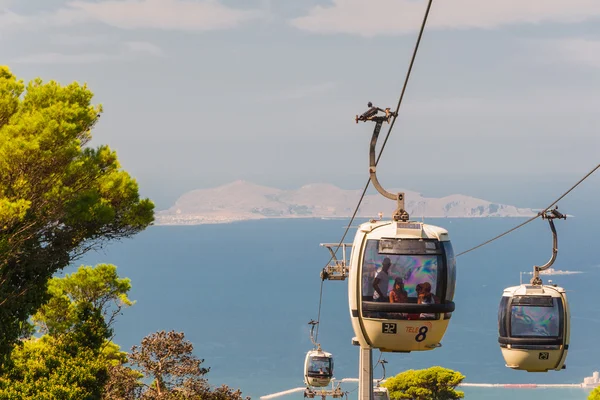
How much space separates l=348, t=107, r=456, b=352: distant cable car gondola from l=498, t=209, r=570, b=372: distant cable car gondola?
4707mm

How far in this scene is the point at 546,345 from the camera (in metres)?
15.3

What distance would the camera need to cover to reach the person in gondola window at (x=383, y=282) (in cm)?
1111

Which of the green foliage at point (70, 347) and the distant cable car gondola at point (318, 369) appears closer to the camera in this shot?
the green foliage at point (70, 347)

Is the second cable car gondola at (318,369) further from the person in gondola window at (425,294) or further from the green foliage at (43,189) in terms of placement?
the person in gondola window at (425,294)

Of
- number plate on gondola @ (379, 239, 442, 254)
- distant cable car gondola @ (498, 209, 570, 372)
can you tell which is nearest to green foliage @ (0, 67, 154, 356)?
number plate on gondola @ (379, 239, 442, 254)

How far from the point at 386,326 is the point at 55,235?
8.13 metres

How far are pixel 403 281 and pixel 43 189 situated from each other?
7537 millimetres

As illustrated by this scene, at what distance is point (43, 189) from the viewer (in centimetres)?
1531

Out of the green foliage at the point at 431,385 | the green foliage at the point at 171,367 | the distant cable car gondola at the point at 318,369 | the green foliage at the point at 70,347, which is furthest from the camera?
the green foliage at the point at 431,385

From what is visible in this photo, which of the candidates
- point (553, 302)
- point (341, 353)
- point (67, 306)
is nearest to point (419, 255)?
point (553, 302)

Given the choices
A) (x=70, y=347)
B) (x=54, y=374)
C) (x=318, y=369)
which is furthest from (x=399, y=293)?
(x=318, y=369)

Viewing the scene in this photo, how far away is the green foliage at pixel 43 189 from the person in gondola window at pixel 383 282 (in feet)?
20.8

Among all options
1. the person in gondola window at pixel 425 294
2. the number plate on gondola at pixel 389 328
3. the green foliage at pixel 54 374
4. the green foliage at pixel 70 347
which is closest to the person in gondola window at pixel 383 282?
the number plate on gondola at pixel 389 328

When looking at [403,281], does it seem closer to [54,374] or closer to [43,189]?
[43,189]
